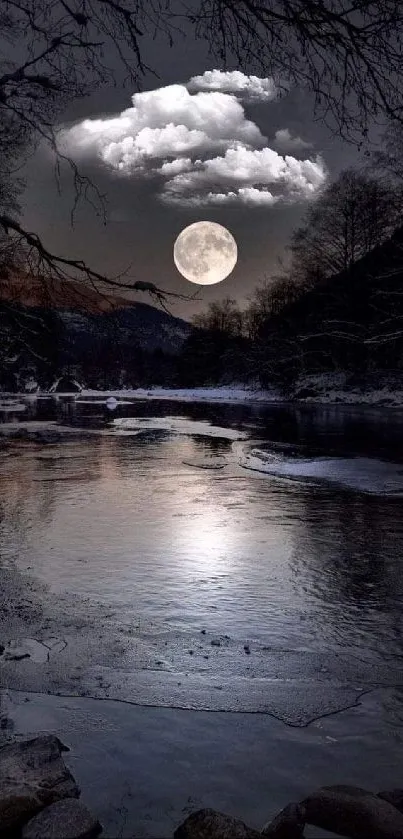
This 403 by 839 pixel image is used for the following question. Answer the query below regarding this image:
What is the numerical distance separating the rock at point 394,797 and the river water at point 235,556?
1.04 feet

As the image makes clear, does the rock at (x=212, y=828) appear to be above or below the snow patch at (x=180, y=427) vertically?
below

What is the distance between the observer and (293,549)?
26.1 feet

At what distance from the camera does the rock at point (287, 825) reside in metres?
2.82

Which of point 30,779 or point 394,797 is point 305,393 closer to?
point 394,797

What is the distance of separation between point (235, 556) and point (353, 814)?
481cm

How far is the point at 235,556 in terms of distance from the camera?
7.68 meters

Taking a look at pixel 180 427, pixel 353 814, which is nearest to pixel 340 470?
pixel 353 814

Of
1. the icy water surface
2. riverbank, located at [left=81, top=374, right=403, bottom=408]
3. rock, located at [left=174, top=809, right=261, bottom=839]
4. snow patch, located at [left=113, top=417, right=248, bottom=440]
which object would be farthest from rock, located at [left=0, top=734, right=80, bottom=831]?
riverbank, located at [left=81, top=374, right=403, bottom=408]

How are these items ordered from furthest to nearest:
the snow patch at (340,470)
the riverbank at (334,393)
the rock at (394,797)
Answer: the riverbank at (334,393)
the snow patch at (340,470)
the rock at (394,797)

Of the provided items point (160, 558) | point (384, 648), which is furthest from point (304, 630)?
point (160, 558)

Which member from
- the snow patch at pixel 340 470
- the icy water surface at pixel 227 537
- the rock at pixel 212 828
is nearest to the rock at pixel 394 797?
the rock at pixel 212 828

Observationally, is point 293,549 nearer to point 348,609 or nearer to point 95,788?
point 348,609

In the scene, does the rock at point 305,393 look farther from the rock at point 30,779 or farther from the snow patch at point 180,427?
the rock at point 30,779

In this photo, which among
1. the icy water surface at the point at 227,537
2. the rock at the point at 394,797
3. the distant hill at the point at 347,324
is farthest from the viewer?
the distant hill at the point at 347,324
